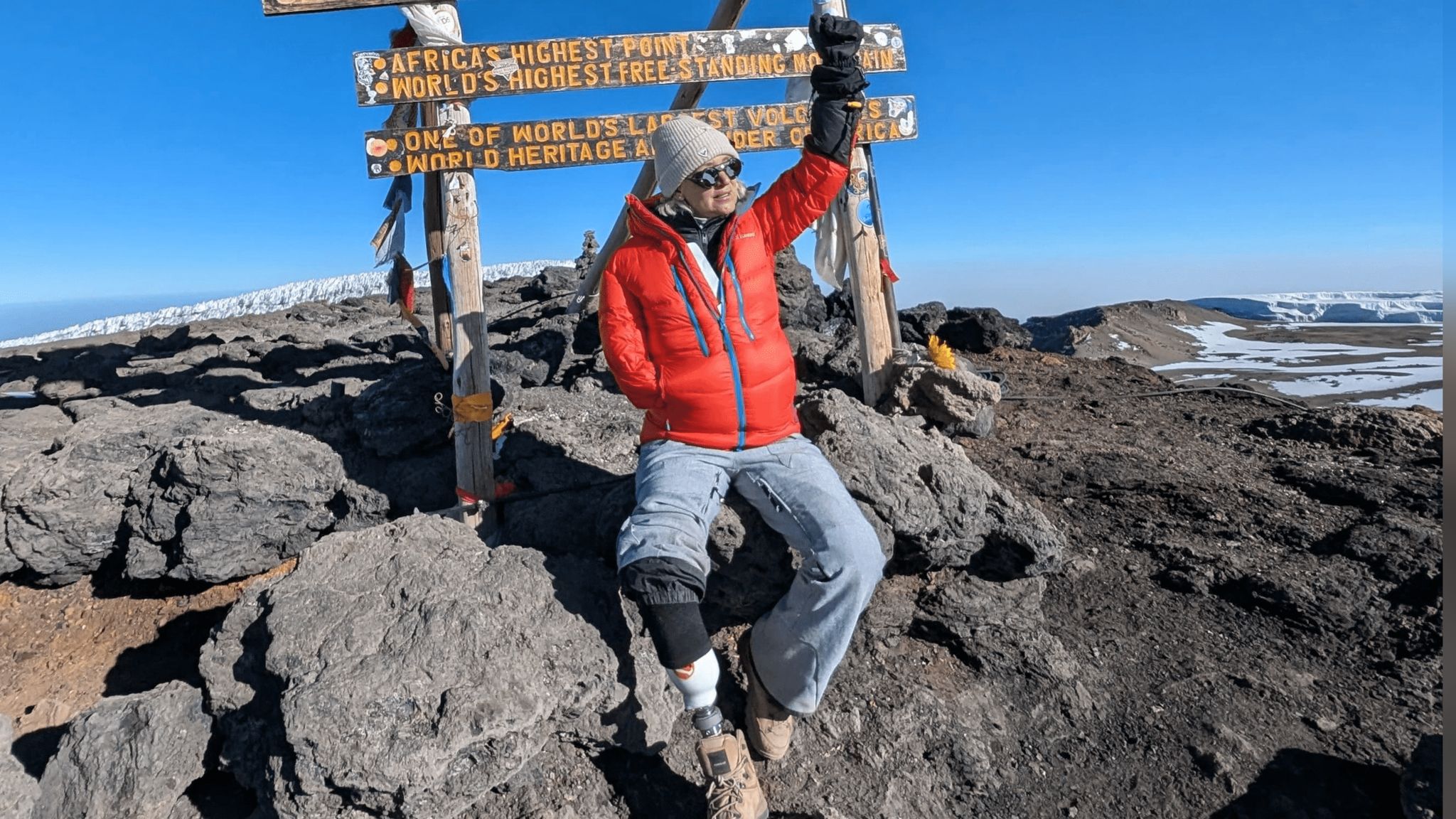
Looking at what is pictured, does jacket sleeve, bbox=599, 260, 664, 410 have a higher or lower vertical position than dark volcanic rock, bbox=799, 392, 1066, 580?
higher

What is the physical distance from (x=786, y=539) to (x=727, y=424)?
490 mm

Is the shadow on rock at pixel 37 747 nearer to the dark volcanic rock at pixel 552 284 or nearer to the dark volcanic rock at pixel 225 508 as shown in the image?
the dark volcanic rock at pixel 225 508

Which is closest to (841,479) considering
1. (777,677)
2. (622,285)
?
(777,677)

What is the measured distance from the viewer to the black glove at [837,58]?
2.88 metres

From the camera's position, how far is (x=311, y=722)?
2.26m

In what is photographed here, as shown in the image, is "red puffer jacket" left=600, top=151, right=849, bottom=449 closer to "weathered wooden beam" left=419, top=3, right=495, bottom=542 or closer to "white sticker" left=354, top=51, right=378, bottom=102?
"weathered wooden beam" left=419, top=3, right=495, bottom=542

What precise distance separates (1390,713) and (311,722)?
3.76 metres

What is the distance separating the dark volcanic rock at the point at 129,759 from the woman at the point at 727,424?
1.71 m

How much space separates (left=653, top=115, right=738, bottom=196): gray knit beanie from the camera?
2.78m

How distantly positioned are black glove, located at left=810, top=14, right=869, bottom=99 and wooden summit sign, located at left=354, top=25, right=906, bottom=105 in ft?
4.89

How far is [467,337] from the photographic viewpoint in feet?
13.6

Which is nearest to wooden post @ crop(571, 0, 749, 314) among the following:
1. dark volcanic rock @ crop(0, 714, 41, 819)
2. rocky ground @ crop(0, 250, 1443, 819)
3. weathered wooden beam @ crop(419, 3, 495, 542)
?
weathered wooden beam @ crop(419, 3, 495, 542)

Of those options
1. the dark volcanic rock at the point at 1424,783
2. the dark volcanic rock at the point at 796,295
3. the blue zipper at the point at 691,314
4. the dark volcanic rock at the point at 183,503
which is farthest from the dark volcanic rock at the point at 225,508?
the dark volcanic rock at the point at 796,295

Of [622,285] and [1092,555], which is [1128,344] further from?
[622,285]
